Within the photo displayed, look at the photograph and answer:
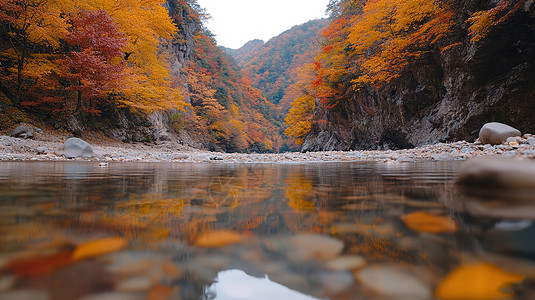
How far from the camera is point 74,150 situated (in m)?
6.39

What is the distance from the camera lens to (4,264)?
507mm

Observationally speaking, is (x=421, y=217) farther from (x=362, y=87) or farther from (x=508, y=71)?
(x=362, y=87)

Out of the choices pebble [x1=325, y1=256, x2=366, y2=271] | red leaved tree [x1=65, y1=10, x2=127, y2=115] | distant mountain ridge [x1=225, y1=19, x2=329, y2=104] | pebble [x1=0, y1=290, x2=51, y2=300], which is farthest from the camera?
distant mountain ridge [x1=225, y1=19, x2=329, y2=104]

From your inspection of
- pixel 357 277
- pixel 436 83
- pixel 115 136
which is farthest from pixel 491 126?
pixel 115 136

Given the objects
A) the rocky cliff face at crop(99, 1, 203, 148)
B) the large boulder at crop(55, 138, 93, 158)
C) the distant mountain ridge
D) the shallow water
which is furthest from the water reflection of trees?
the distant mountain ridge

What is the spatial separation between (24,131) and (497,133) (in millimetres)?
12988

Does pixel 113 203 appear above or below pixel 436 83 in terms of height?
below

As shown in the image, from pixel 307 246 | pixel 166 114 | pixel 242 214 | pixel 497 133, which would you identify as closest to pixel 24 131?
pixel 166 114

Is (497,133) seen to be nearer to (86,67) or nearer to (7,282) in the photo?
(7,282)

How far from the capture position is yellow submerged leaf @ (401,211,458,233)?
28.6 inches

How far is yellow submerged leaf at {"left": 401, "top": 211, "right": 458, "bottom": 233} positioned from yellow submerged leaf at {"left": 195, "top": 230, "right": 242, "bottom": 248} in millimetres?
548

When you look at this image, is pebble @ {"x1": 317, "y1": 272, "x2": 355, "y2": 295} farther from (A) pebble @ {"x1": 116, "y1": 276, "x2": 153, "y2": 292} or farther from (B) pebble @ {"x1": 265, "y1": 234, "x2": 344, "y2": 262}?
(A) pebble @ {"x1": 116, "y1": 276, "x2": 153, "y2": 292}

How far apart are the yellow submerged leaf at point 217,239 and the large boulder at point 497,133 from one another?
7.35 meters

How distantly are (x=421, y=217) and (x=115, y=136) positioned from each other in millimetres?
13210
